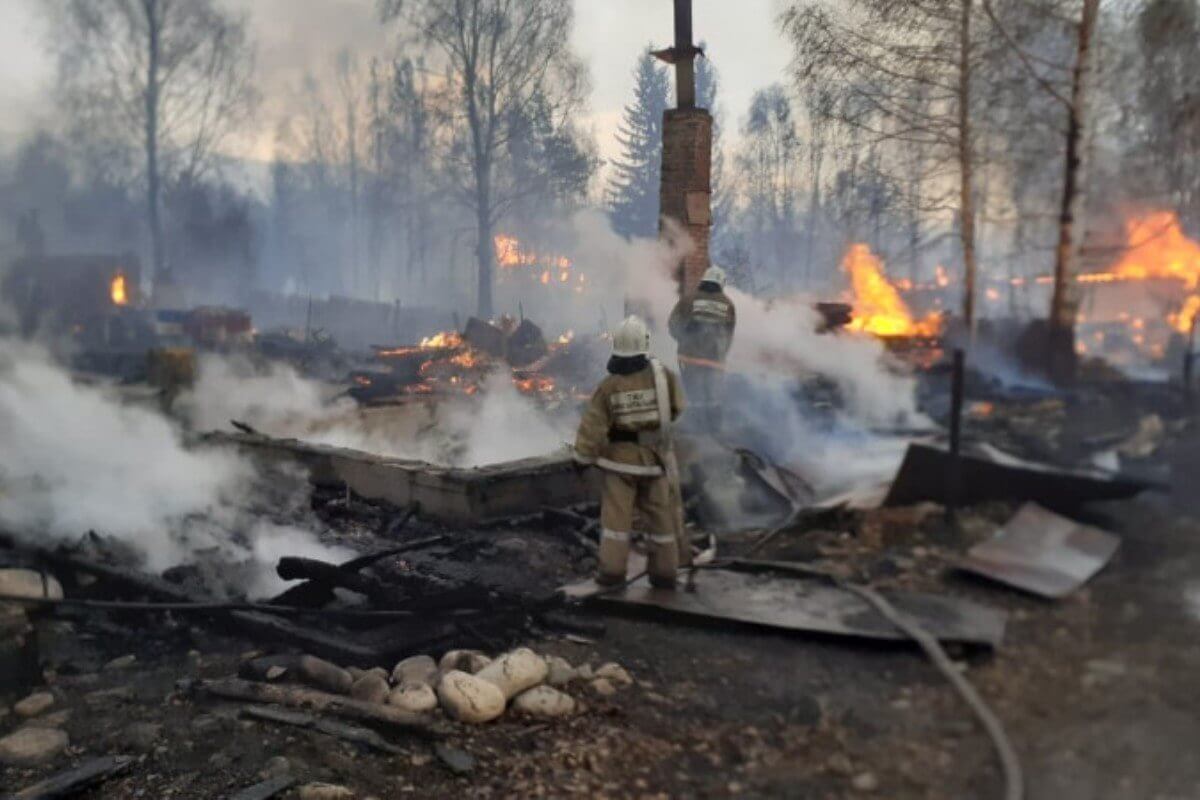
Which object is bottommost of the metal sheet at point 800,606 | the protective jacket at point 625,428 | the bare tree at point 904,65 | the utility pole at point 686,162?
the metal sheet at point 800,606

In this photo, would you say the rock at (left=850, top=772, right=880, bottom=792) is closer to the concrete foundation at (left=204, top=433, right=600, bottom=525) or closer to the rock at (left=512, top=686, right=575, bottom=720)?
the rock at (left=512, top=686, right=575, bottom=720)

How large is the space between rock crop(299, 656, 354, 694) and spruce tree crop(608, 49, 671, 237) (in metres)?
23.3

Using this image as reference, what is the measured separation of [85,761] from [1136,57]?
52.9 feet

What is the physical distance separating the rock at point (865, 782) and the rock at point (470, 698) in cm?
181

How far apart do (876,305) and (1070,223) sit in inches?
369

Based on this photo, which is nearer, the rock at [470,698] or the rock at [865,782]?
the rock at [865,782]

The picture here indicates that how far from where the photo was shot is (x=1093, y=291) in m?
25.8

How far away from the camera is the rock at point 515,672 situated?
4621mm

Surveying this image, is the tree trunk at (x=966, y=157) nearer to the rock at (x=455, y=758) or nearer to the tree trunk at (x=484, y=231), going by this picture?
the rock at (x=455, y=758)

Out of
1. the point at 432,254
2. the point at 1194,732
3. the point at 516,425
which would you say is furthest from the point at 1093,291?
the point at 432,254

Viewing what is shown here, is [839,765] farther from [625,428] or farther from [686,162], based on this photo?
[686,162]

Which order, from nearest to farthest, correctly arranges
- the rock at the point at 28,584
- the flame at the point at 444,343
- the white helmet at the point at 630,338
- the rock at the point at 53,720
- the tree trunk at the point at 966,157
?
the rock at the point at 53,720
the white helmet at the point at 630,338
the rock at the point at 28,584
the tree trunk at the point at 966,157
the flame at the point at 444,343

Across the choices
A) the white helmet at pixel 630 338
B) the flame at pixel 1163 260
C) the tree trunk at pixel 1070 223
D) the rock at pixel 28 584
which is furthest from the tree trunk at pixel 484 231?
the white helmet at pixel 630 338

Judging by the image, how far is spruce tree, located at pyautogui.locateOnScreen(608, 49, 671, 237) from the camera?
2720 centimetres
